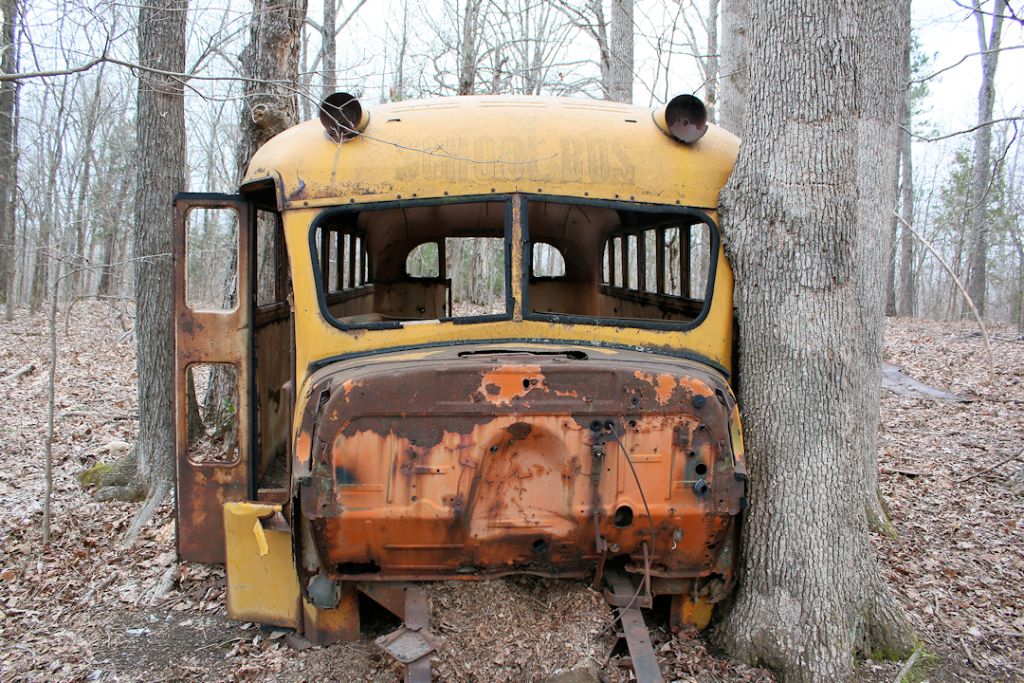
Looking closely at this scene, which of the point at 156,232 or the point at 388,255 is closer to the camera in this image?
the point at 156,232

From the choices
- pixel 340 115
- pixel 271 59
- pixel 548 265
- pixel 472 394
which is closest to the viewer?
pixel 472 394

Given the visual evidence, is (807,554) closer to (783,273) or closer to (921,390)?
(783,273)

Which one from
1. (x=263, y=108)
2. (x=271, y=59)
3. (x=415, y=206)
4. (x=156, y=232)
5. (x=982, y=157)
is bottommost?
(x=415, y=206)

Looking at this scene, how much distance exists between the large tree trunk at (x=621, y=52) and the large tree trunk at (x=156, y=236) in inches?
297

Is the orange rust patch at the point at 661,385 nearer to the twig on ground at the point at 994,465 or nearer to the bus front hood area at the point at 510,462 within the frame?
the bus front hood area at the point at 510,462

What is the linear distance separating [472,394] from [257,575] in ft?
5.50

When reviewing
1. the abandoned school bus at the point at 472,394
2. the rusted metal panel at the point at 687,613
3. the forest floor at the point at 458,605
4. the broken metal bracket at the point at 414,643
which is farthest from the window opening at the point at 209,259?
the rusted metal panel at the point at 687,613

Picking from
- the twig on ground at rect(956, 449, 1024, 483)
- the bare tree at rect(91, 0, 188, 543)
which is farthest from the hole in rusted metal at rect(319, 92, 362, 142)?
the twig on ground at rect(956, 449, 1024, 483)

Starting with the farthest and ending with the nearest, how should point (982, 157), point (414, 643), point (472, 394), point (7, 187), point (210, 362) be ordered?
point (982, 157), point (7, 187), point (210, 362), point (414, 643), point (472, 394)

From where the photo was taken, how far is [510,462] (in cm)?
279

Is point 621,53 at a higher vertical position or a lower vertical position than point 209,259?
higher

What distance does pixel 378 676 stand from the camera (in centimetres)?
305

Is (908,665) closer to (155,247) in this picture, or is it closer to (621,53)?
(155,247)

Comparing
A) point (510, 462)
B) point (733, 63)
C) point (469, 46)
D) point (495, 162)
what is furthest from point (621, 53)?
point (510, 462)
